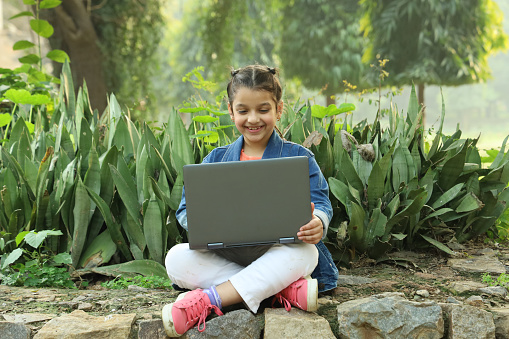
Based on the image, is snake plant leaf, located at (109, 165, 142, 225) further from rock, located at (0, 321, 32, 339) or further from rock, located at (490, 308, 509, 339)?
rock, located at (490, 308, 509, 339)

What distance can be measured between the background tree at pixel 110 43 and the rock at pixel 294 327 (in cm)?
481

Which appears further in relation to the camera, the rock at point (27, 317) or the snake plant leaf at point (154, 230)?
the snake plant leaf at point (154, 230)

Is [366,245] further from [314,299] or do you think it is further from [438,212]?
[314,299]

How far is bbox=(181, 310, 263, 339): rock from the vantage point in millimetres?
1670

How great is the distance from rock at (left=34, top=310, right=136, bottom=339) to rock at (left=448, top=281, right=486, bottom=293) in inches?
46.7

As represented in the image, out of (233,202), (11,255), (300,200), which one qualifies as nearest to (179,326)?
(233,202)

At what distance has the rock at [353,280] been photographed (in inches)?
82.1

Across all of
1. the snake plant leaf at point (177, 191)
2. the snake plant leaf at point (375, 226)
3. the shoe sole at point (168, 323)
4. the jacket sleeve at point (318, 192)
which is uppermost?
the jacket sleeve at point (318, 192)

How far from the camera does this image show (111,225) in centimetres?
242

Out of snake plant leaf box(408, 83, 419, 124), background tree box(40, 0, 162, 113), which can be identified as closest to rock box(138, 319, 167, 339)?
snake plant leaf box(408, 83, 419, 124)

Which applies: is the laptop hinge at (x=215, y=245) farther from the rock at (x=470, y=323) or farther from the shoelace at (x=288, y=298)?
the rock at (x=470, y=323)

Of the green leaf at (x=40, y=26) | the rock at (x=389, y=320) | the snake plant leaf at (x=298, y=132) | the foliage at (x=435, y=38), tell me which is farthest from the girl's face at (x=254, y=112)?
the foliage at (x=435, y=38)

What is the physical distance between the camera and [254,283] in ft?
5.58

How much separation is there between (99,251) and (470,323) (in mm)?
1595
